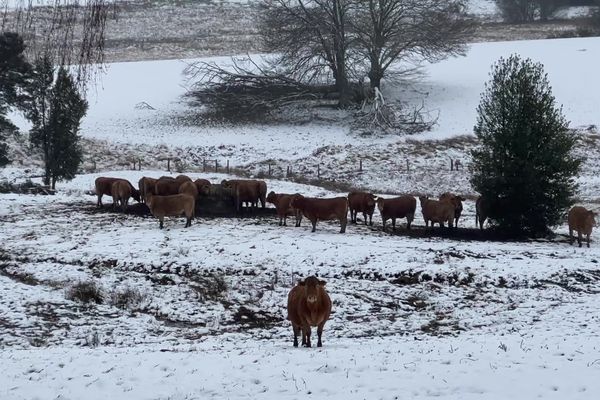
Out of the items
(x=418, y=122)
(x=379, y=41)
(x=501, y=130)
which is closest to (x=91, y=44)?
(x=501, y=130)

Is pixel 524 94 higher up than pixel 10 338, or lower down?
higher up

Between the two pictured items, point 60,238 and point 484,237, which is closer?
point 60,238

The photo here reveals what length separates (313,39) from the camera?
47094 millimetres

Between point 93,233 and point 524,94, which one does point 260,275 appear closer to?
point 93,233

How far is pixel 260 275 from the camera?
1662 cm

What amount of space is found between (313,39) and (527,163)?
27.6 meters

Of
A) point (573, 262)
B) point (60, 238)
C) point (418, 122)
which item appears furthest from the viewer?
point (418, 122)

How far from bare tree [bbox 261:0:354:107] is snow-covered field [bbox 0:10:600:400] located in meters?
17.7

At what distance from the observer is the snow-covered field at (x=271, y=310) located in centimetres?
873

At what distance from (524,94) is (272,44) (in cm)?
2827

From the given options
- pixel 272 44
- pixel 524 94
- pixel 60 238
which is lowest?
pixel 60 238

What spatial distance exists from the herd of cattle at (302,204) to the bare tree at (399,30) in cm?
2499

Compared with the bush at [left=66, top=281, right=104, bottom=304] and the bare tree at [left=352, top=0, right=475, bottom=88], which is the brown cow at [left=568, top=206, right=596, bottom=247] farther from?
the bare tree at [left=352, top=0, right=475, bottom=88]

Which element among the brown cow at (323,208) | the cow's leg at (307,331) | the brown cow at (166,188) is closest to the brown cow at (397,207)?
the brown cow at (323,208)
